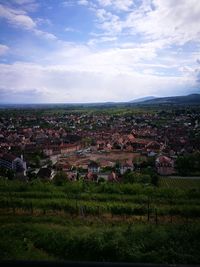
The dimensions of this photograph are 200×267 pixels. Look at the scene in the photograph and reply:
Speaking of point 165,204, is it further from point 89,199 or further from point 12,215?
point 12,215

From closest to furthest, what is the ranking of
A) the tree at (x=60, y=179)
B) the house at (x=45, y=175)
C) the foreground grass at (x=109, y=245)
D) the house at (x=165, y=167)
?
the foreground grass at (x=109, y=245)
the tree at (x=60, y=179)
the house at (x=45, y=175)
the house at (x=165, y=167)

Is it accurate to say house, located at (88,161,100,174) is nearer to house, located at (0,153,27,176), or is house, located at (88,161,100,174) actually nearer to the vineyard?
house, located at (0,153,27,176)

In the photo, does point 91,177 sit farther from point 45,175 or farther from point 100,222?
point 100,222

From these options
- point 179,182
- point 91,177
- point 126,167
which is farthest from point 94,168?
point 179,182

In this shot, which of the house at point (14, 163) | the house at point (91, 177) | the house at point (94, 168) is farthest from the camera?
the house at point (94, 168)

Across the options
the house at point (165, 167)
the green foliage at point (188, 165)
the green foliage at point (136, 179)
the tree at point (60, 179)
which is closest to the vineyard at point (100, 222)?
the tree at point (60, 179)

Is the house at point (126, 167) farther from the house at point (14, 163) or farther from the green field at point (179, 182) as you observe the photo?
the house at point (14, 163)
